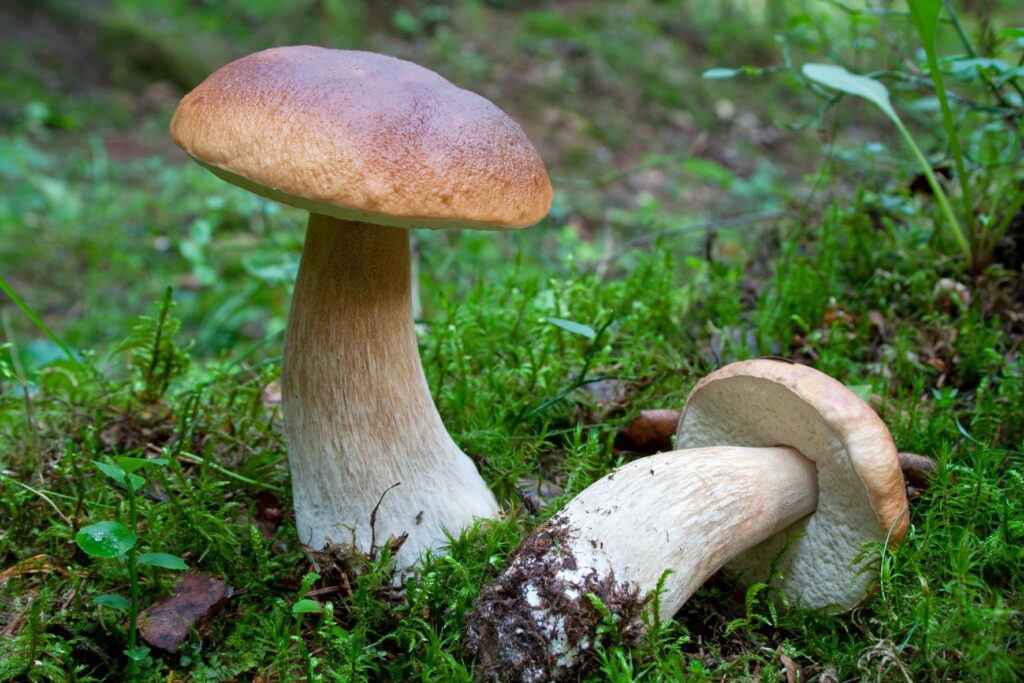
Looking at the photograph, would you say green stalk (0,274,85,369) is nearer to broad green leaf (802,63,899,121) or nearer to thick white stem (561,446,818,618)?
thick white stem (561,446,818,618)

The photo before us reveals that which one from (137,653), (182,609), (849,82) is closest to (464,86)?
(849,82)

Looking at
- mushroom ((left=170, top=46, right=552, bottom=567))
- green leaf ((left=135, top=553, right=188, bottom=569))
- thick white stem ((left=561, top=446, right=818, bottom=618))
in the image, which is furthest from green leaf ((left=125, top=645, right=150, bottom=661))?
thick white stem ((left=561, top=446, right=818, bottom=618))

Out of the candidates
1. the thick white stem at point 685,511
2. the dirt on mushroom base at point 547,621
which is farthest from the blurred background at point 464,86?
the dirt on mushroom base at point 547,621

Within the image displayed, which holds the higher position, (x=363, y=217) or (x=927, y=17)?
(x=927, y=17)

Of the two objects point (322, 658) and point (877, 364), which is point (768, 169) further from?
point (322, 658)

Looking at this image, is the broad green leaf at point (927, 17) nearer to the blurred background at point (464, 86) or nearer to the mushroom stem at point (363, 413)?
the blurred background at point (464, 86)

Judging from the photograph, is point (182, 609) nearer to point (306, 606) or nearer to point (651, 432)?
point (306, 606)

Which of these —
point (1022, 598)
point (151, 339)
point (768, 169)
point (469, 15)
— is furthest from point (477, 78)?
point (1022, 598)
